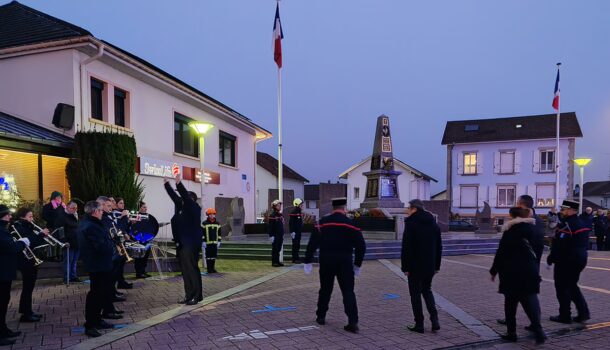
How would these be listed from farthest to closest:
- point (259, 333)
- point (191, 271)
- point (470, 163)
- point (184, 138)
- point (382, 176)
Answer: point (470, 163), point (382, 176), point (184, 138), point (191, 271), point (259, 333)

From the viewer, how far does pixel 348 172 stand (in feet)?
144

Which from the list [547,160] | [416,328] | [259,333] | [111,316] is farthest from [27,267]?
[547,160]

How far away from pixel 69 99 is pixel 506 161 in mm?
36001

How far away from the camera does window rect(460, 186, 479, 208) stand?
38.4 meters

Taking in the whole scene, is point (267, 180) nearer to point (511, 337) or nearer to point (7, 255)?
point (7, 255)

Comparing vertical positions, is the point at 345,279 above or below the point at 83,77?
below

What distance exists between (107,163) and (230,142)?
1152 centimetres

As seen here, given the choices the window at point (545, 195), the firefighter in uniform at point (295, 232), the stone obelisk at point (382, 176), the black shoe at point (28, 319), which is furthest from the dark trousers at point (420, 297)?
the window at point (545, 195)

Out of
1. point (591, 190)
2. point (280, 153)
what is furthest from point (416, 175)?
point (591, 190)

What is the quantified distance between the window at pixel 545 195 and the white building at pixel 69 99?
3144cm

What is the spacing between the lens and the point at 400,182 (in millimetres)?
42031

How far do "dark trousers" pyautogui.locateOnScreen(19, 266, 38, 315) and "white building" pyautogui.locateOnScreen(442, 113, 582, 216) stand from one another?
3733 centimetres

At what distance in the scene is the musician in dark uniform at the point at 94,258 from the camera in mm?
5527

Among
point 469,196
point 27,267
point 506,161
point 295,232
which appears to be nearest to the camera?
point 27,267
